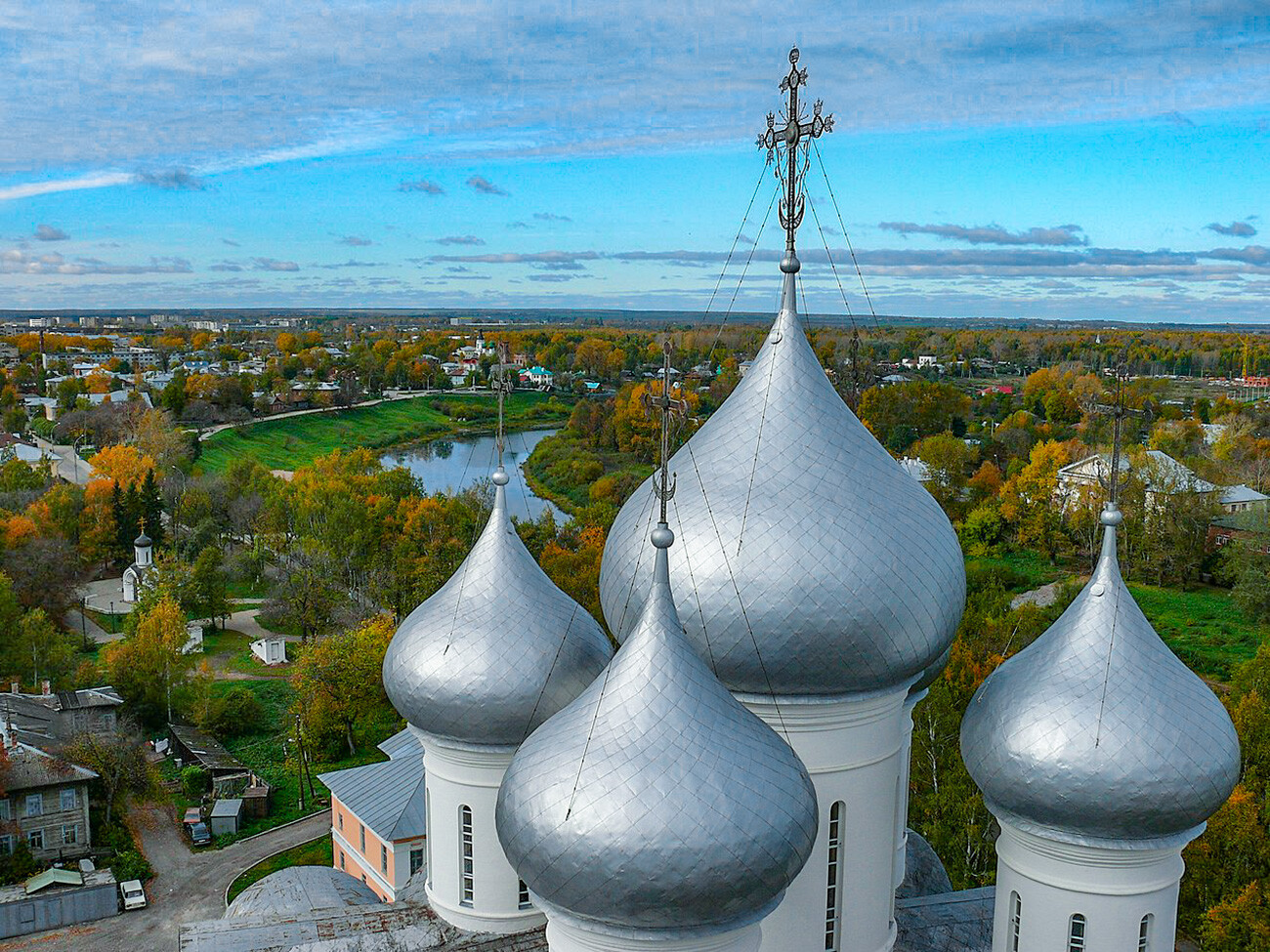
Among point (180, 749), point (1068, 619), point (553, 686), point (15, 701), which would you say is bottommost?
point (180, 749)

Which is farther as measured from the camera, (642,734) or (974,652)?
(974,652)

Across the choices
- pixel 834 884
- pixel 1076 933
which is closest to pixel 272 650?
pixel 834 884

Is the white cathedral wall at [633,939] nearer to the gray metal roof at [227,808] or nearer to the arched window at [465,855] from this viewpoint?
the arched window at [465,855]

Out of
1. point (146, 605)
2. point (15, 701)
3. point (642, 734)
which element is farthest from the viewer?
point (146, 605)

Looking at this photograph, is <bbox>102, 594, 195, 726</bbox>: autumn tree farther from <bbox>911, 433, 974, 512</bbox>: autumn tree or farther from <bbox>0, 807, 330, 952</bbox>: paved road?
<bbox>911, 433, 974, 512</bbox>: autumn tree

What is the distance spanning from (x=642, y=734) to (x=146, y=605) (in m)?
29.5

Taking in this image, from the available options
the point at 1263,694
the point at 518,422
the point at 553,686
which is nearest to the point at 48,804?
the point at 553,686

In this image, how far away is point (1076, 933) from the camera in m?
10.3

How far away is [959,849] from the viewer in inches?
770

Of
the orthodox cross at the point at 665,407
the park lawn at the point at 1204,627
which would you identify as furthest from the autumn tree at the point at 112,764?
the park lawn at the point at 1204,627

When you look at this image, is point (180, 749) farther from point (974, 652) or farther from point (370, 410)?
point (370, 410)

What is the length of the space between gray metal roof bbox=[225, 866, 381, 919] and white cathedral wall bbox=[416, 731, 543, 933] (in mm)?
2832

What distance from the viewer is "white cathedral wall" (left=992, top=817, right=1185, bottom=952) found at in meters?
10.0

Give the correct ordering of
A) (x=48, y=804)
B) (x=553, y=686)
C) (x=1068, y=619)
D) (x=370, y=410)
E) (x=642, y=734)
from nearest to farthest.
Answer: (x=642, y=734)
(x=1068, y=619)
(x=553, y=686)
(x=48, y=804)
(x=370, y=410)
